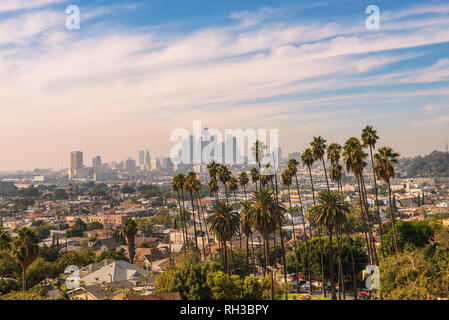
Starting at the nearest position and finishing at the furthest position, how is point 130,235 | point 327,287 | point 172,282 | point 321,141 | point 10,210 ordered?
point 172,282
point 321,141
point 327,287
point 130,235
point 10,210

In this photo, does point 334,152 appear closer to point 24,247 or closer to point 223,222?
point 223,222

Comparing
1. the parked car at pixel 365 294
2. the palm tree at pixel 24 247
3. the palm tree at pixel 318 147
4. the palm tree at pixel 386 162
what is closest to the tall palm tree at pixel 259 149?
the palm tree at pixel 318 147

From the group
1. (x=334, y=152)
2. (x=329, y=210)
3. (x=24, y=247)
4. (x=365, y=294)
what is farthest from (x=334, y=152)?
(x=24, y=247)

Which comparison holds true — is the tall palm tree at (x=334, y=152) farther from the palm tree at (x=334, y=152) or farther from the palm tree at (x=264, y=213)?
the palm tree at (x=264, y=213)

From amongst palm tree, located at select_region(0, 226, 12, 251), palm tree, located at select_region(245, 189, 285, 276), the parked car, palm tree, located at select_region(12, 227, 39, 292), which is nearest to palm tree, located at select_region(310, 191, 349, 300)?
palm tree, located at select_region(245, 189, 285, 276)

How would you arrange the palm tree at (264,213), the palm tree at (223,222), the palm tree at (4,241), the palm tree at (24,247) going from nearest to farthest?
the palm tree at (4,241) → the palm tree at (24,247) → the palm tree at (264,213) → the palm tree at (223,222)

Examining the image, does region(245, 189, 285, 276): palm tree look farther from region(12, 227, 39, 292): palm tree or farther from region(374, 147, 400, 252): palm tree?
region(12, 227, 39, 292): palm tree

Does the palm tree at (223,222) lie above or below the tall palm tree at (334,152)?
below
